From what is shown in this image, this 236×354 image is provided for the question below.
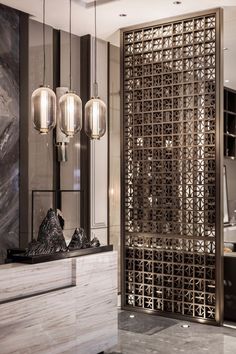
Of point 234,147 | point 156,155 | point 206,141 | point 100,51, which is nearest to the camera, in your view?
point 206,141

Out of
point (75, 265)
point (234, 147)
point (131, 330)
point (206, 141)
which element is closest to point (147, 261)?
point (131, 330)

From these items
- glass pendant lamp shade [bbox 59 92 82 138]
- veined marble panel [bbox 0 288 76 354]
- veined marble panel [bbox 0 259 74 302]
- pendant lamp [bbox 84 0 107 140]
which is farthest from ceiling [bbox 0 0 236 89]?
veined marble panel [bbox 0 288 76 354]

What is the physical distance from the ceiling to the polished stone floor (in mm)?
3211

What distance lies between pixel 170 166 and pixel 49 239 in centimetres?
200

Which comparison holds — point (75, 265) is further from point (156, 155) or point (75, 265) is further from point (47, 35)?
point (47, 35)

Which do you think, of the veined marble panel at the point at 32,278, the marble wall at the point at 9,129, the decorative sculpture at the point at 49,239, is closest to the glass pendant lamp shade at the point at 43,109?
the decorative sculpture at the point at 49,239

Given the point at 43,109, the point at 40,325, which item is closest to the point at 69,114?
the point at 43,109

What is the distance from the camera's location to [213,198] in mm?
5031

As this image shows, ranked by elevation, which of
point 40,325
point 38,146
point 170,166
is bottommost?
point 40,325

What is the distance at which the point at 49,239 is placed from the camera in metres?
3.78

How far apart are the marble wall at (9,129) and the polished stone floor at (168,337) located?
1.47 metres

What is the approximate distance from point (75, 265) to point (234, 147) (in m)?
5.48

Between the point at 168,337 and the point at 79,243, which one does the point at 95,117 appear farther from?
the point at 168,337

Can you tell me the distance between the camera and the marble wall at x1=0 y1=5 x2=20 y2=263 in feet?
16.2
